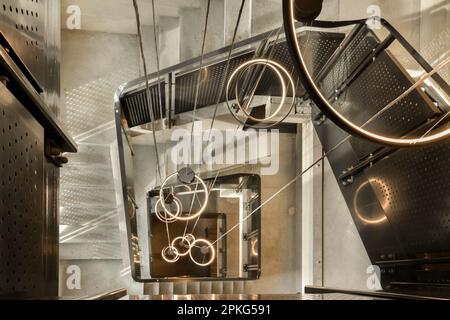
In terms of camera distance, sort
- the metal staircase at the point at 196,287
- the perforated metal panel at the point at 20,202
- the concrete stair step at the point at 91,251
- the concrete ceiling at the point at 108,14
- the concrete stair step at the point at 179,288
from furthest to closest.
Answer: the concrete stair step at the point at 179,288, the metal staircase at the point at 196,287, the concrete stair step at the point at 91,251, the concrete ceiling at the point at 108,14, the perforated metal panel at the point at 20,202

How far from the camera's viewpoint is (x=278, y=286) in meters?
7.67

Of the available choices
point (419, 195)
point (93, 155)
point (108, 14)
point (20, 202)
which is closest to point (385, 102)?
point (419, 195)

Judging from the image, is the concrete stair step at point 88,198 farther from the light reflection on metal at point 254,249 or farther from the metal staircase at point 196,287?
the light reflection on metal at point 254,249

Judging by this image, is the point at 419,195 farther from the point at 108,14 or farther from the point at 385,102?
the point at 108,14

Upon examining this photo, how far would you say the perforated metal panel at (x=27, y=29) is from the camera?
5.09 ft

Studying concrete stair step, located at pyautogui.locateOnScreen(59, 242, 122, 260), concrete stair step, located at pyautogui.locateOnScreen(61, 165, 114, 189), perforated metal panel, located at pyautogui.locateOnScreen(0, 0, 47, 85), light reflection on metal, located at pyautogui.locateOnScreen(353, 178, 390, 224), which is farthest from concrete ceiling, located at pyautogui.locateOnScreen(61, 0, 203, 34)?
perforated metal panel, located at pyautogui.locateOnScreen(0, 0, 47, 85)

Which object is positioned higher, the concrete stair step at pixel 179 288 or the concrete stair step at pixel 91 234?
the concrete stair step at pixel 91 234

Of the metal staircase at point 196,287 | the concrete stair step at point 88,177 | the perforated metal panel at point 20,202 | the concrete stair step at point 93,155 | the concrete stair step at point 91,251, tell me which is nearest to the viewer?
the perforated metal panel at point 20,202

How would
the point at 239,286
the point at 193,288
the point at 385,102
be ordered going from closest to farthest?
the point at 385,102, the point at 239,286, the point at 193,288

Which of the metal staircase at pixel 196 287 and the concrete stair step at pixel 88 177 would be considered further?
the metal staircase at pixel 196 287

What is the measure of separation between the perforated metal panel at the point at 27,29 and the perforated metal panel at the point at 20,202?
239 mm

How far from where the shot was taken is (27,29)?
183cm

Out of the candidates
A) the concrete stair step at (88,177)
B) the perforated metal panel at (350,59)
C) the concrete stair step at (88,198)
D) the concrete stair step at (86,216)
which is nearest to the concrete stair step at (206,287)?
the concrete stair step at (86,216)

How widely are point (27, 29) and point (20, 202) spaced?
671mm
